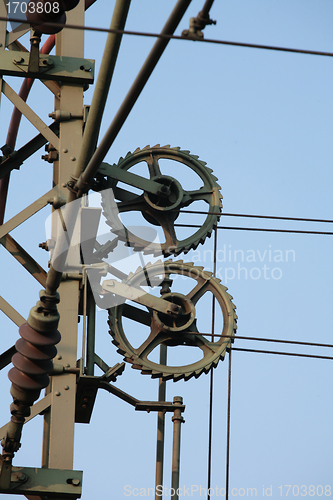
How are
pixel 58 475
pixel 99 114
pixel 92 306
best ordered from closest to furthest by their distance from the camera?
pixel 99 114
pixel 58 475
pixel 92 306

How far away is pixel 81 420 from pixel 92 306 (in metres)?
1.17

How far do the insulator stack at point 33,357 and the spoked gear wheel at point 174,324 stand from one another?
214 centimetres

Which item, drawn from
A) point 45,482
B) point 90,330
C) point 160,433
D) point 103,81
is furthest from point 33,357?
point 160,433

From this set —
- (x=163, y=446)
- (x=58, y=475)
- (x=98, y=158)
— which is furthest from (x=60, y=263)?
(x=163, y=446)

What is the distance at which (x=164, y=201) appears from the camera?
30.9 feet

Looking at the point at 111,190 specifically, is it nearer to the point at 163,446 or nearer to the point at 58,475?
the point at 163,446

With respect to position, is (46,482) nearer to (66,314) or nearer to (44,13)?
(66,314)

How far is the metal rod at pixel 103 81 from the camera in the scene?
4.93 meters

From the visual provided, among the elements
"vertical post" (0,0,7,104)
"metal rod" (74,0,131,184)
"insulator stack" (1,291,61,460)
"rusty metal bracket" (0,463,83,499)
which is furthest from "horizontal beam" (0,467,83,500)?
"vertical post" (0,0,7,104)

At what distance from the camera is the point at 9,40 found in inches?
325

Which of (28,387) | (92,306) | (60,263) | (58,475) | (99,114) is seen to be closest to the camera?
(99,114)

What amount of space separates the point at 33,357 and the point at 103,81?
7.24 ft

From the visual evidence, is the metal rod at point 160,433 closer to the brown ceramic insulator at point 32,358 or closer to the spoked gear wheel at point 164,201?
the spoked gear wheel at point 164,201

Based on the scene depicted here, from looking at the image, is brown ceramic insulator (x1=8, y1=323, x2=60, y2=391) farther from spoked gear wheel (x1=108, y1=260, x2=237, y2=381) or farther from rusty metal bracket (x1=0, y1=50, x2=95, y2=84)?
rusty metal bracket (x1=0, y1=50, x2=95, y2=84)
